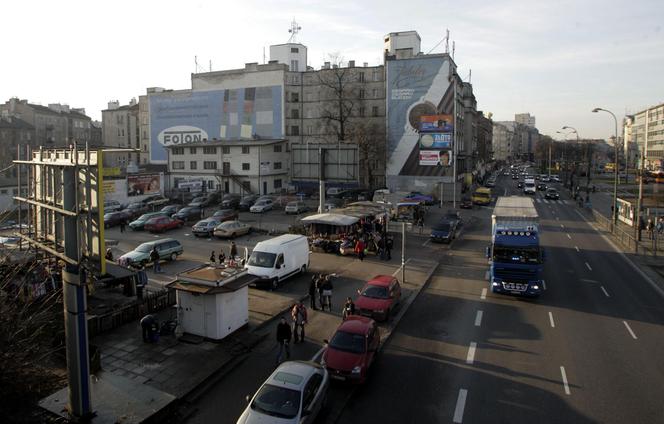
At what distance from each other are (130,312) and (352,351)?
9.00m

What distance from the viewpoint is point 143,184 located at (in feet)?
173

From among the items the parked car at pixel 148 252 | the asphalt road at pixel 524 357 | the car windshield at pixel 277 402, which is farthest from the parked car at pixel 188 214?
the car windshield at pixel 277 402

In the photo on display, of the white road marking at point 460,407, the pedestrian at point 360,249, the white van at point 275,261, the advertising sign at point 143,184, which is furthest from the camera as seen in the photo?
the advertising sign at point 143,184

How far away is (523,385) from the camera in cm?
1323

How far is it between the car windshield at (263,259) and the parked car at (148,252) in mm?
7293

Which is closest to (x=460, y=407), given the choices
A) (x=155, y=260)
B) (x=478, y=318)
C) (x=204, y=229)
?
(x=478, y=318)

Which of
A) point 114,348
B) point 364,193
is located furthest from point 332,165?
point 364,193

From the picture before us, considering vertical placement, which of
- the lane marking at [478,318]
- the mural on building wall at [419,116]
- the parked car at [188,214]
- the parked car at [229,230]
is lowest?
the lane marking at [478,318]

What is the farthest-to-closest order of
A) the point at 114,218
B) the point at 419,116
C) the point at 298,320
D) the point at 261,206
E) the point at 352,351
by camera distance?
1. the point at 419,116
2. the point at 261,206
3. the point at 114,218
4. the point at 298,320
5. the point at 352,351

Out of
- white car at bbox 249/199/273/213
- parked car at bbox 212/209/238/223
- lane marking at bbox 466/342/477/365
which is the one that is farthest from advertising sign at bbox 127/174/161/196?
lane marking at bbox 466/342/477/365

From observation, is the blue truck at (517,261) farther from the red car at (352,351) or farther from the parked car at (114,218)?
the parked car at (114,218)

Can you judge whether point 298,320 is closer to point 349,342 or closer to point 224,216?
point 349,342

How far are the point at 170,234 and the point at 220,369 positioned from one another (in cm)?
2568

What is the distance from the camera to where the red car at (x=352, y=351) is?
12898mm
